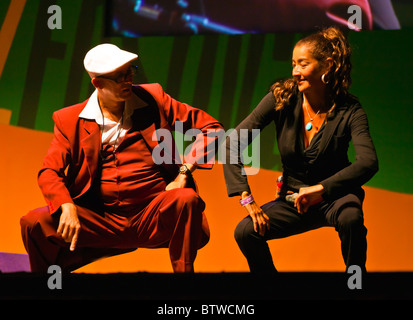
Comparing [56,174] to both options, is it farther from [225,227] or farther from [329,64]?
[329,64]

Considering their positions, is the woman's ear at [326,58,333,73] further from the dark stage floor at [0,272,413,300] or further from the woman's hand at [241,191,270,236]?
the dark stage floor at [0,272,413,300]

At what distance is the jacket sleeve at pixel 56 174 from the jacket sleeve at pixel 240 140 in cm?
81

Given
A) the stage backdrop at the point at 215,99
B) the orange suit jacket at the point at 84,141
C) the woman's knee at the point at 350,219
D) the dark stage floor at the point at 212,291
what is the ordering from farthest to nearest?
the stage backdrop at the point at 215,99
the orange suit jacket at the point at 84,141
the woman's knee at the point at 350,219
the dark stage floor at the point at 212,291

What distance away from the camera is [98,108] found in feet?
10.2

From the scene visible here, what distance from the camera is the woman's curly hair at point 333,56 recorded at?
286 centimetres

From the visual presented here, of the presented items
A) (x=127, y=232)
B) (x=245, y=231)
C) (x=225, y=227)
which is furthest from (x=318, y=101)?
(x=225, y=227)

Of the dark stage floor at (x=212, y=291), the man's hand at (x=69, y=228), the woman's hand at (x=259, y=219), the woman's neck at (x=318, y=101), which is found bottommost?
the dark stage floor at (x=212, y=291)

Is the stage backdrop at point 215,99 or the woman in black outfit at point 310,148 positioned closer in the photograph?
the woman in black outfit at point 310,148

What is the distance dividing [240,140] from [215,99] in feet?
3.21

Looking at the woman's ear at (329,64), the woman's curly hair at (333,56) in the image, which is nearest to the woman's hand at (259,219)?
the woman's curly hair at (333,56)

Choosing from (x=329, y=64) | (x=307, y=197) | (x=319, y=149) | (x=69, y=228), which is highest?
(x=329, y=64)

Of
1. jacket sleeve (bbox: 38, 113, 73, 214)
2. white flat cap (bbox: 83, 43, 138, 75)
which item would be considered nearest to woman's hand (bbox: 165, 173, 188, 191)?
jacket sleeve (bbox: 38, 113, 73, 214)

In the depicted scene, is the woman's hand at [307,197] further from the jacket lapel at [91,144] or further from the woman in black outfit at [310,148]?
the jacket lapel at [91,144]
